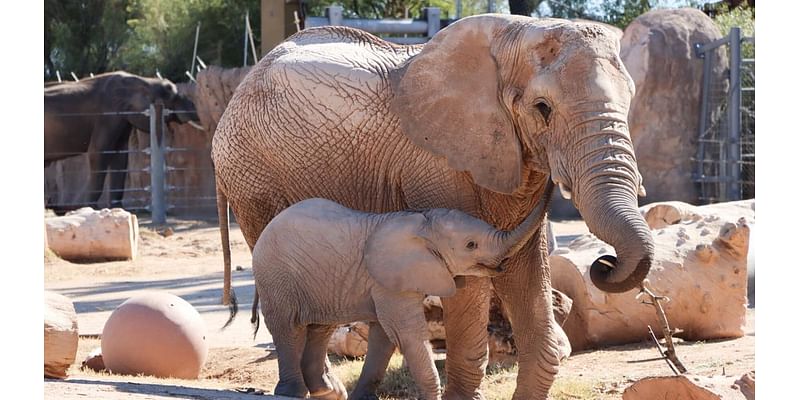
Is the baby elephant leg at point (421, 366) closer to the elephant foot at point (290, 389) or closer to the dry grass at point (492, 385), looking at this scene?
the elephant foot at point (290, 389)

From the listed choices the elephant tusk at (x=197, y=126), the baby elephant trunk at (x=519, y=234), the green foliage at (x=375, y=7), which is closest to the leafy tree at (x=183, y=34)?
the green foliage at (x=375, y=7)

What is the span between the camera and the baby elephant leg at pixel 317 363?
6258mm

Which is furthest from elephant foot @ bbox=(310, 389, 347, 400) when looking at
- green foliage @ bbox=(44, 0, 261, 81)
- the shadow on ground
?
green foliage @ bbox=(44, 0, 261, 81)

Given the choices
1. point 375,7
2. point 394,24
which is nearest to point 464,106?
point 394,24

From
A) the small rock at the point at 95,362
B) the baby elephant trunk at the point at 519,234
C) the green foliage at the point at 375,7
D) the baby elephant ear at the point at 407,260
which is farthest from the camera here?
the green foliage at the point at 375,7

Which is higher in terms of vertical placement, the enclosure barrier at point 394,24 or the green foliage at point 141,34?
the enclosure barrier at point 394,24

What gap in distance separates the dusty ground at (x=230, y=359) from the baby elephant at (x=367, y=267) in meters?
0.46

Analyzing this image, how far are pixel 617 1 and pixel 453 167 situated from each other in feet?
65.4

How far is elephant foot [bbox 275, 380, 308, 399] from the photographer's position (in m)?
5.98

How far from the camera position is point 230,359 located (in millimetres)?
8617

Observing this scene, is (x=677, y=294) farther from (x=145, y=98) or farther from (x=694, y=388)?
(x=145, y=98)

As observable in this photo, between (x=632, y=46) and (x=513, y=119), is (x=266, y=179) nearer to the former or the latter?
(x=513, y=119)
